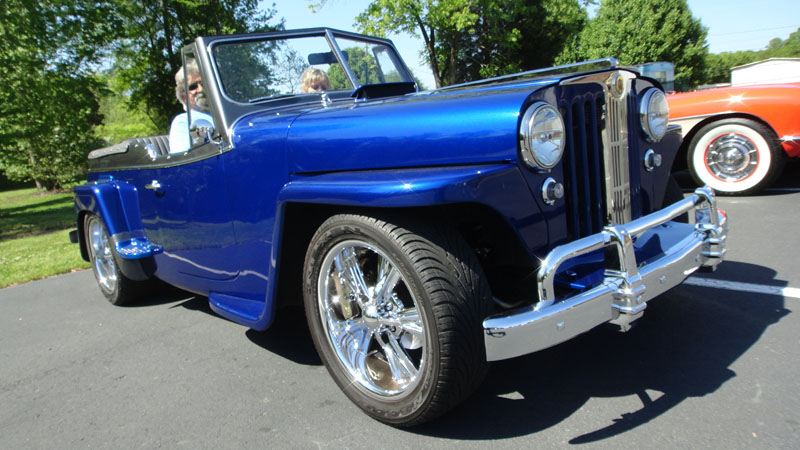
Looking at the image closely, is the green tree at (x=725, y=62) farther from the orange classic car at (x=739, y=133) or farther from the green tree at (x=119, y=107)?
the orange classic car at (x=739, y=133)

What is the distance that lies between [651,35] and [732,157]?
62.5 ft

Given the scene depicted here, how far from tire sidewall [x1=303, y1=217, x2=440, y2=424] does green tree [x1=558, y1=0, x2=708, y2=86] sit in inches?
911

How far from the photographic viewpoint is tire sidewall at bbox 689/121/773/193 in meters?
5.41

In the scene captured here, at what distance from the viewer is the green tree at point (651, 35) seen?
21.9 metres

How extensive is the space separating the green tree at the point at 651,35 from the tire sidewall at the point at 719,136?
18218mm

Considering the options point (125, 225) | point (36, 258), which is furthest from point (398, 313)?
point (36, 258)

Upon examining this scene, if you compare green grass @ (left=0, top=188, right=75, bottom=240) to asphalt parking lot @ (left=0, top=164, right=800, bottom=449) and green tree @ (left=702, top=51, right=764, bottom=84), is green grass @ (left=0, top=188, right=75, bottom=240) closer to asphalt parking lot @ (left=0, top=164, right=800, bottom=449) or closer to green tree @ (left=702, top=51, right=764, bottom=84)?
asphalt parking lot @ (left=0, top=164, right=800, bottom=449)

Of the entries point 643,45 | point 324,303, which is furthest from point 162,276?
point 643,45

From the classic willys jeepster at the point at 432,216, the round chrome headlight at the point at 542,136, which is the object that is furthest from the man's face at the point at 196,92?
the round chrome headlight at the point at 542,136

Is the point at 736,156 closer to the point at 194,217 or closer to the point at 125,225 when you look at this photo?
the point at 194,217

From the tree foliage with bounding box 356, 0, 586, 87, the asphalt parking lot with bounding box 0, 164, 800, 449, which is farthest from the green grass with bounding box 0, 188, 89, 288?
the tree foliage with bounding box 356, 0, 586, 87

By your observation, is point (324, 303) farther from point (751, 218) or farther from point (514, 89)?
point (751, 218)

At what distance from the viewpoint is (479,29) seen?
23.5m

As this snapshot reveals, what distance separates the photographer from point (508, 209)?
5.83ft
